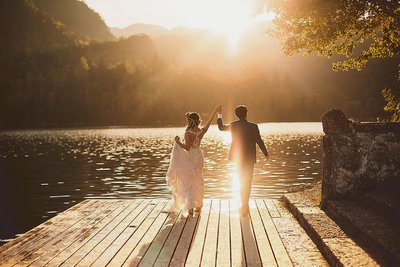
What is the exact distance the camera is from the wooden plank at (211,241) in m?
6.58

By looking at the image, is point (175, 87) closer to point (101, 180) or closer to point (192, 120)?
point (101, 180)

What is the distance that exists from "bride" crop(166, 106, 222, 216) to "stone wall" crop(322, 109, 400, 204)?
8.35 feet

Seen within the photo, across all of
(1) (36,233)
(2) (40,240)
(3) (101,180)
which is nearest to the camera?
(2) (40,240)

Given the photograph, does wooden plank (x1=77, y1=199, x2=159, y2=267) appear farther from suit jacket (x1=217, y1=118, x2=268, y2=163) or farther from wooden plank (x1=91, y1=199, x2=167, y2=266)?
suit jacket (x1=217, y1=118, x2=268, y2=163)

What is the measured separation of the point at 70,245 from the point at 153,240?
1409 mm

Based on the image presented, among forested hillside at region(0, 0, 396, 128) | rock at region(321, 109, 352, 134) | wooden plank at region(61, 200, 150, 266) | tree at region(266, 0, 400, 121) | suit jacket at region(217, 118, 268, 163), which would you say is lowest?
wooden plank at region(61, 200, 150, 266)

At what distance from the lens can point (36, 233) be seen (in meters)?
8.56

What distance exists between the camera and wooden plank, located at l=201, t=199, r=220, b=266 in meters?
6.58

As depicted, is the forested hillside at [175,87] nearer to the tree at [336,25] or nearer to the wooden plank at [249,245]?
the tree at [336,25]

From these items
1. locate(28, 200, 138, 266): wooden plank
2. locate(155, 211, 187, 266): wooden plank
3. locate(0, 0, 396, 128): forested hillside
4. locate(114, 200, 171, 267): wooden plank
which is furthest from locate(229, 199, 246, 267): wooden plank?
locate(0, 0, 396, 128): forested hillside

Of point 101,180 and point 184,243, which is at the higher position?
point 184,243

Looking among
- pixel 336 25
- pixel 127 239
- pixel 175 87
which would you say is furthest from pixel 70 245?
pixel 175 87

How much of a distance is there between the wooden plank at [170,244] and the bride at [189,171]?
23.5 inches

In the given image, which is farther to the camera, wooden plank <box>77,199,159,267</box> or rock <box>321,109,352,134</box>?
rock <box>321,109,352,134</box>
